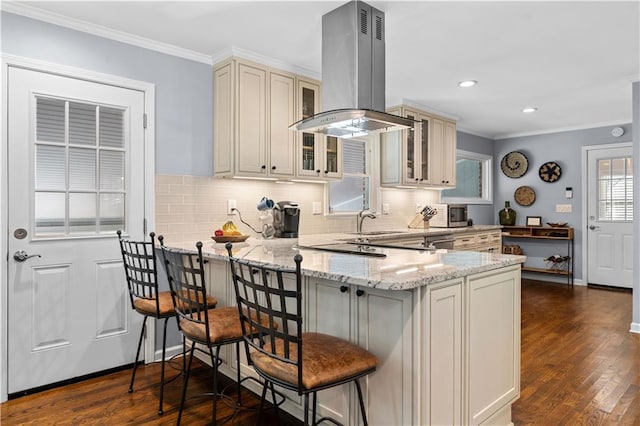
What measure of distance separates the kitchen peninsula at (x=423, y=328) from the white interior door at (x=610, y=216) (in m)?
4.98

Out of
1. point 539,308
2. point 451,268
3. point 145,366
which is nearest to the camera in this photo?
point 451,268

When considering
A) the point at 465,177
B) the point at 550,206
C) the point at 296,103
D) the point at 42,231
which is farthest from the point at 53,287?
the point at 550,206

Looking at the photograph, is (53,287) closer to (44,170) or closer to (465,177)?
(44,170)

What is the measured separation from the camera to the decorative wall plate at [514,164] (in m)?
6.93

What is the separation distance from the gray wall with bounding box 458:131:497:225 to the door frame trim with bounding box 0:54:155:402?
15.8ft

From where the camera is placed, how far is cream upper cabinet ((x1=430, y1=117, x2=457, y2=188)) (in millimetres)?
5266

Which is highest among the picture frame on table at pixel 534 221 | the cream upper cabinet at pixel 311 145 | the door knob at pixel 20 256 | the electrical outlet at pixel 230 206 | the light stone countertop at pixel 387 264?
the cream upper cabinet at pixel 311 145

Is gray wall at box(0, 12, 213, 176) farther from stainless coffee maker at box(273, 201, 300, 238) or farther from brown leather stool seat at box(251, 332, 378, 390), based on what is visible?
brown leather stool seat at box(251, 332, 378, 390)

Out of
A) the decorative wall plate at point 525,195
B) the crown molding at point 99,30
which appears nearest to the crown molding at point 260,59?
the crown molding at point 99,30

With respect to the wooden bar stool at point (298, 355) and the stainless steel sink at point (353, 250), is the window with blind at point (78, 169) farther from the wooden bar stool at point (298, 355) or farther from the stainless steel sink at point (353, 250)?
the wooden bar stool at point (298, 355)

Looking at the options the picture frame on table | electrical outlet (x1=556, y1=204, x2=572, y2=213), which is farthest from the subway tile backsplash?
electrical outlet (x1=556, y1=204, x2=572, y2=213)

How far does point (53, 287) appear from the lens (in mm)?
2781

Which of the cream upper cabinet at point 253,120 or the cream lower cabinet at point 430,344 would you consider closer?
the cream lower cabinet at point 430,344

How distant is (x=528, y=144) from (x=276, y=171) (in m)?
5.12
